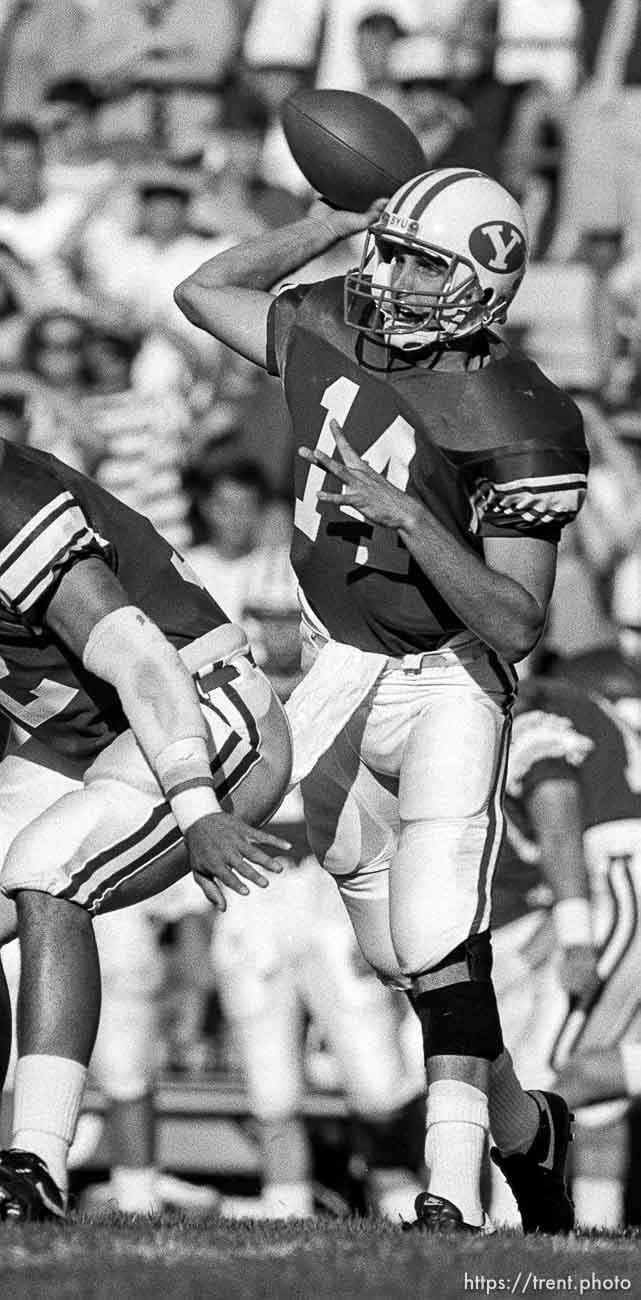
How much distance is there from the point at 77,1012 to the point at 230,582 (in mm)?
4183

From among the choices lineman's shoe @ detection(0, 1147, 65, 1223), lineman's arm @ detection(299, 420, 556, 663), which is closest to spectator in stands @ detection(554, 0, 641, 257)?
lineman's arm @ detection(299, 420, 556, 663)

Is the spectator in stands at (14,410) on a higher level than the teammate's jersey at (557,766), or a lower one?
higher

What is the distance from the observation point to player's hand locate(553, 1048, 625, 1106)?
6996 mm

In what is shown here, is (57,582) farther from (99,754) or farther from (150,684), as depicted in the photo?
(99,754)

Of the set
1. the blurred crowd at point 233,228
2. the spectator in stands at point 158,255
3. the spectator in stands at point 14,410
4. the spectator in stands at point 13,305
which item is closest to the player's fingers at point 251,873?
the blurred crowd at point 233,228

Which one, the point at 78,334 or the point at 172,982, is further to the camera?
the point at 78,334

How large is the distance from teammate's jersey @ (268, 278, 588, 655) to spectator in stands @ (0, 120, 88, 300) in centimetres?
522

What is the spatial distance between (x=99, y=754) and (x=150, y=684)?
1.53ft

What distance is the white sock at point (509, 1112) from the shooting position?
498 centimetres

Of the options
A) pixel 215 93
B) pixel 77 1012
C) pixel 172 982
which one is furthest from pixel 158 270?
pixel 77 1012

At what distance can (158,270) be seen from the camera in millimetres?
9734

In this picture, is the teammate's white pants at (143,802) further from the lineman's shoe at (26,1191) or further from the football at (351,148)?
the football at (351,148)

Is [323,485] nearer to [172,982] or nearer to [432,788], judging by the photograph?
[432,788]

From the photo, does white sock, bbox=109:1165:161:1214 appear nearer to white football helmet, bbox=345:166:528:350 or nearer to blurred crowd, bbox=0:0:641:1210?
blurred crowd, bbox=0:0:641:1210
